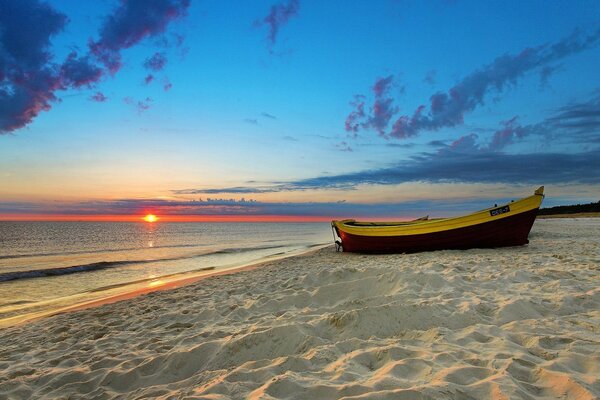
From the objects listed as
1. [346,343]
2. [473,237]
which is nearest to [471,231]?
[473,237]

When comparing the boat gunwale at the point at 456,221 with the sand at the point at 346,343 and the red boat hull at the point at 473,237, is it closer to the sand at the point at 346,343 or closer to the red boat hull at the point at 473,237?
the red boat hull at the point at 473,237

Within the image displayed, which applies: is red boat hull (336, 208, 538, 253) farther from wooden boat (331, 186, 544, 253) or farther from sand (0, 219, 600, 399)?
sand (0, 219, 600, 399)

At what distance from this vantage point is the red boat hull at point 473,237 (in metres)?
12.4

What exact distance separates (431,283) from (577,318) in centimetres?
224

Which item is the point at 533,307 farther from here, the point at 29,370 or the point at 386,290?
the point at 29,370

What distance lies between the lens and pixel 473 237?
42.4ft

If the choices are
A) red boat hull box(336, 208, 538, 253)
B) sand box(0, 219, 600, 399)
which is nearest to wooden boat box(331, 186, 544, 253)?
red boat hull box(336, 208, 538, 253)

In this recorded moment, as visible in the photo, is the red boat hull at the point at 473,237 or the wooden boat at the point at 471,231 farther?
the red boat hull at the point at 473,237

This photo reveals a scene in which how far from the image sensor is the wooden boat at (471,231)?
1231 centimetres

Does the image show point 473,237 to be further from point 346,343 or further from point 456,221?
point 346,343

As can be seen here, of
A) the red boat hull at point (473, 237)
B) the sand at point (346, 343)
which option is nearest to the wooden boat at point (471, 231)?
the red boat hull at point (473, 237)

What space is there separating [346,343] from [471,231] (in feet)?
35.7

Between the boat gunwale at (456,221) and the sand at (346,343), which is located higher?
the boat gunwale at (456,221)

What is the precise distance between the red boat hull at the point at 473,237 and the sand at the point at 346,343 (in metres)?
5.66
